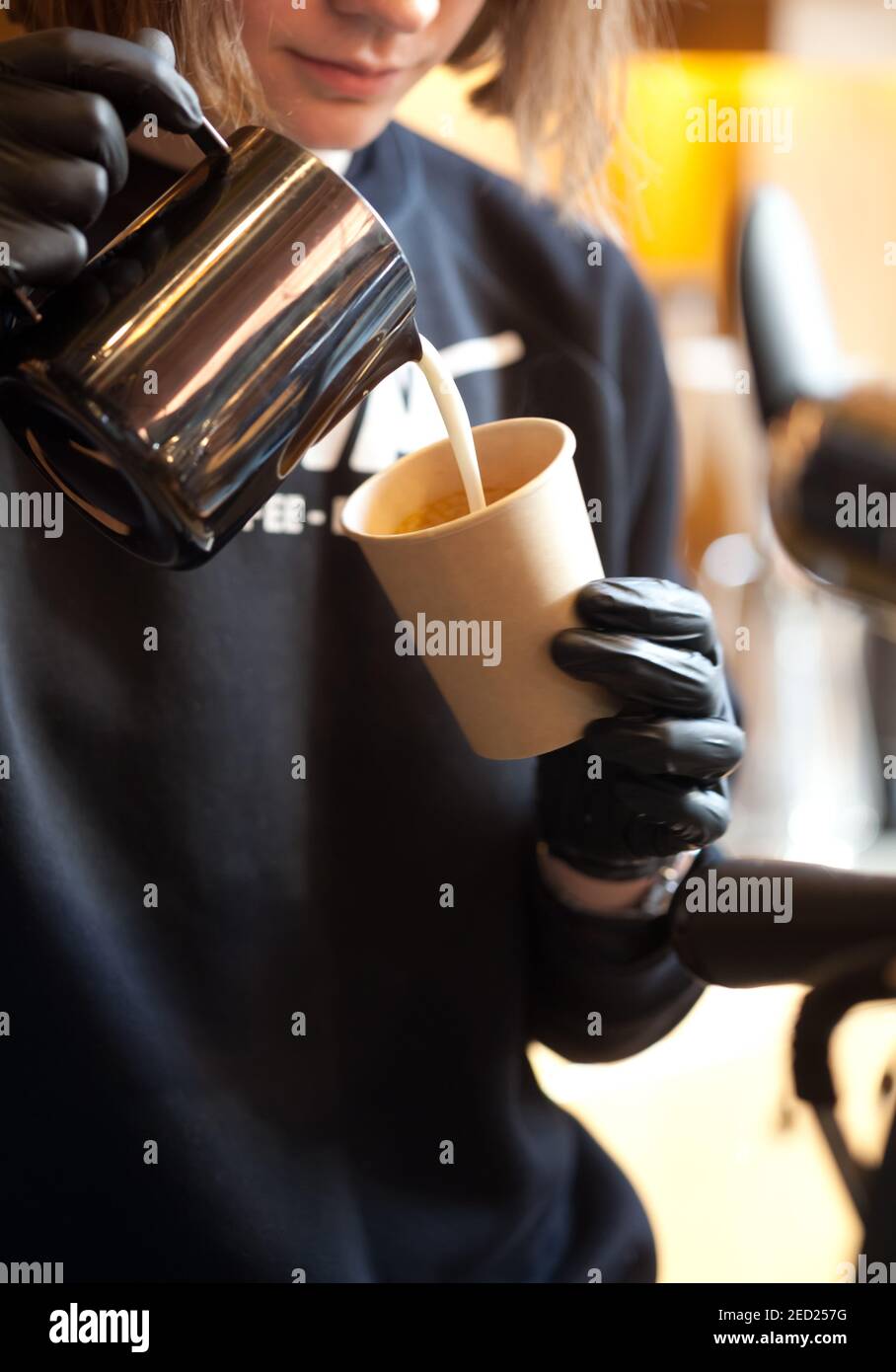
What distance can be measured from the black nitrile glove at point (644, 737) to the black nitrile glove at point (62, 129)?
254 mm

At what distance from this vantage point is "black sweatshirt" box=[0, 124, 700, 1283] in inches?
25.0

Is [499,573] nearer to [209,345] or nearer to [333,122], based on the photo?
[209,345]

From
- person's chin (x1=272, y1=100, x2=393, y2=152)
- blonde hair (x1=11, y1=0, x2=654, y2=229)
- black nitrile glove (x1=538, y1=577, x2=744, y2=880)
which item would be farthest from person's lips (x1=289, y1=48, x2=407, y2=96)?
black nitrile glove (x1=538, y1=577, x2=744, y2=880)

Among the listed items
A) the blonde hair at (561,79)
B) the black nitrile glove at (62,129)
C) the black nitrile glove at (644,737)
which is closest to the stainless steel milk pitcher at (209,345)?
the black nitrile glove at (62,129)

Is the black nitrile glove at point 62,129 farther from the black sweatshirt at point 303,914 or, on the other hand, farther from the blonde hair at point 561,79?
the blonde hair at point 561,79

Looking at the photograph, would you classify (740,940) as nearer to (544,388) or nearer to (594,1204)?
(594,1204)

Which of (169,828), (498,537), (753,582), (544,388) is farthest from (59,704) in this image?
(753,582)

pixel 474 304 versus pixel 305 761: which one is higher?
pixel 474 304

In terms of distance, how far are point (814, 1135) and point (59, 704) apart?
1.41 feet

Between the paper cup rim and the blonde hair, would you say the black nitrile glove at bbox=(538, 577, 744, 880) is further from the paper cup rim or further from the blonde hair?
the blonde hair

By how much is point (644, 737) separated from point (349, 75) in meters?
0.36

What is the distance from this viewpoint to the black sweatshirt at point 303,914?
0.63m

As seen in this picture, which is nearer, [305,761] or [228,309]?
[228,309]

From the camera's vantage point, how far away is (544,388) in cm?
81
